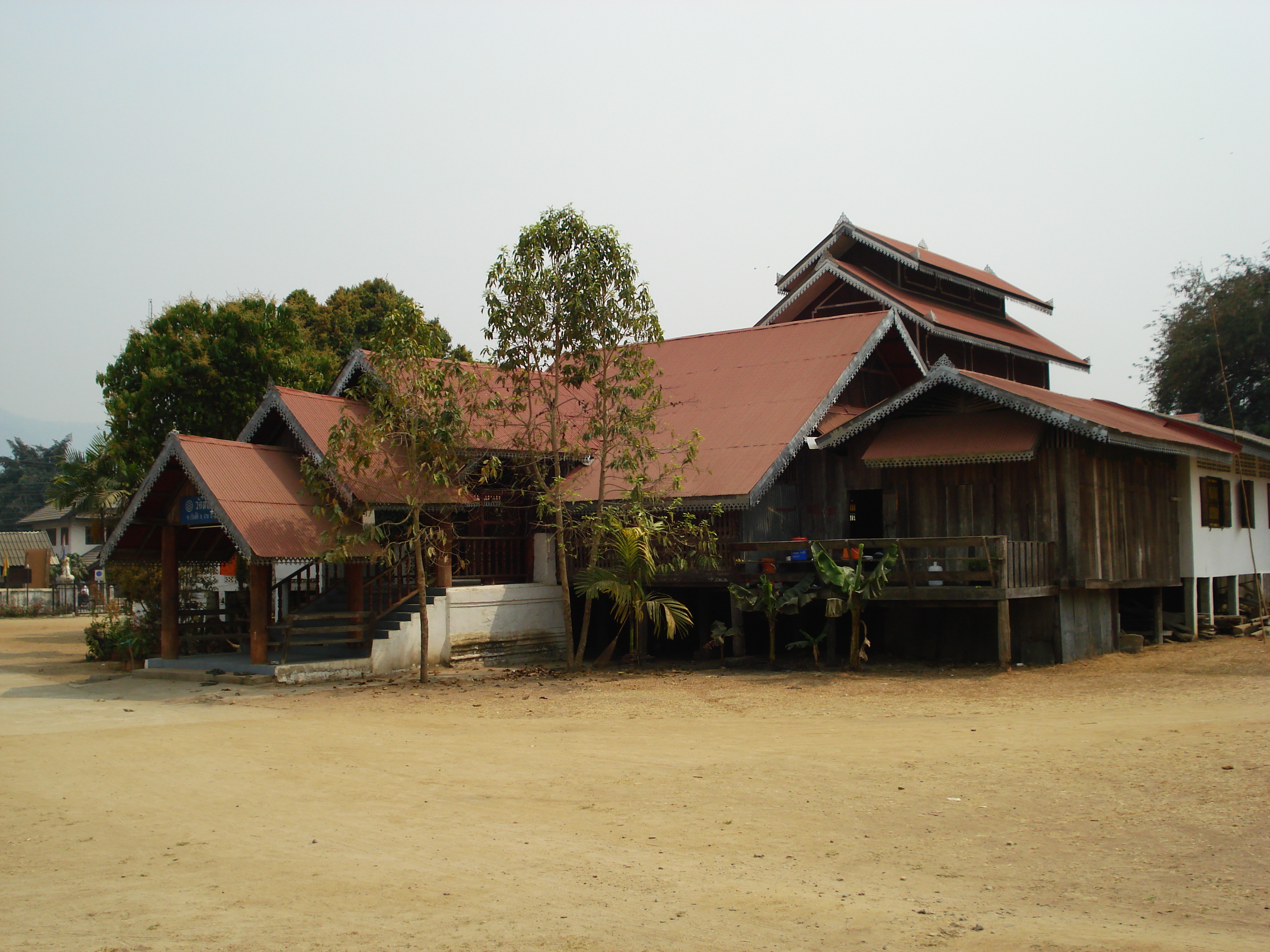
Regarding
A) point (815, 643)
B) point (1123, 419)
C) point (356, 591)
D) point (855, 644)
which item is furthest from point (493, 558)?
point (1123, 419)

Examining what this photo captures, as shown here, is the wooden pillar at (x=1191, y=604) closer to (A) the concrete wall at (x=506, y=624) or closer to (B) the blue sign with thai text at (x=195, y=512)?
(A) the concrete wall at (x=506, y=624)

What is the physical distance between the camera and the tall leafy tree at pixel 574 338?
1758cm

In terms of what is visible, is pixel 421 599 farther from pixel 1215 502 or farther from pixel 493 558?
pixel 1215 502

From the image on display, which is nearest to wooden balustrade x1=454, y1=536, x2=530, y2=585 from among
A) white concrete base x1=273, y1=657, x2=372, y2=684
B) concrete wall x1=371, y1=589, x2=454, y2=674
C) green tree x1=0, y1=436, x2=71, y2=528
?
concrete wall x1=371, y1=589, x2=454, y2=674

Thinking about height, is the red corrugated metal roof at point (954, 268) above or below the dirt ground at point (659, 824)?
above

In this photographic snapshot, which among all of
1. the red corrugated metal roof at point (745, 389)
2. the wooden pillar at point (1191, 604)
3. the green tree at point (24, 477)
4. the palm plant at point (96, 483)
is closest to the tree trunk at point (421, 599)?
the red corrugated metal roof at point (745, 389)

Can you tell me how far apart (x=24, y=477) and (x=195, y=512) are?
3138 inches

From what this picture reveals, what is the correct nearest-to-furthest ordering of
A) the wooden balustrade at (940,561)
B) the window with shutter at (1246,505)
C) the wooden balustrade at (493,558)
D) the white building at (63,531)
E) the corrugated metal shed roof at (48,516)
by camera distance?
the wooden balustrade at (940,561) → the wooden balustrade at (493,558) → the window with shutter at (1246,505) → the white building at (63,531) → the corrugated metal shed roof at (48,516)

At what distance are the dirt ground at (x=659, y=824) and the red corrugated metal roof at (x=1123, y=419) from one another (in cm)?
482

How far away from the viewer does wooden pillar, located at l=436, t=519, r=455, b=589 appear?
60.6 ft

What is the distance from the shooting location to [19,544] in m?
57.5

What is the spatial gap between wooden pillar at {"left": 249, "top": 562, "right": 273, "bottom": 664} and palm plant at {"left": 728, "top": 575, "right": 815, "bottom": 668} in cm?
739

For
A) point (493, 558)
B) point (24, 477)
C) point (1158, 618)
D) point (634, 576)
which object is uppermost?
point (24, 477)

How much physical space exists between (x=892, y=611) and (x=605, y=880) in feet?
40.5
